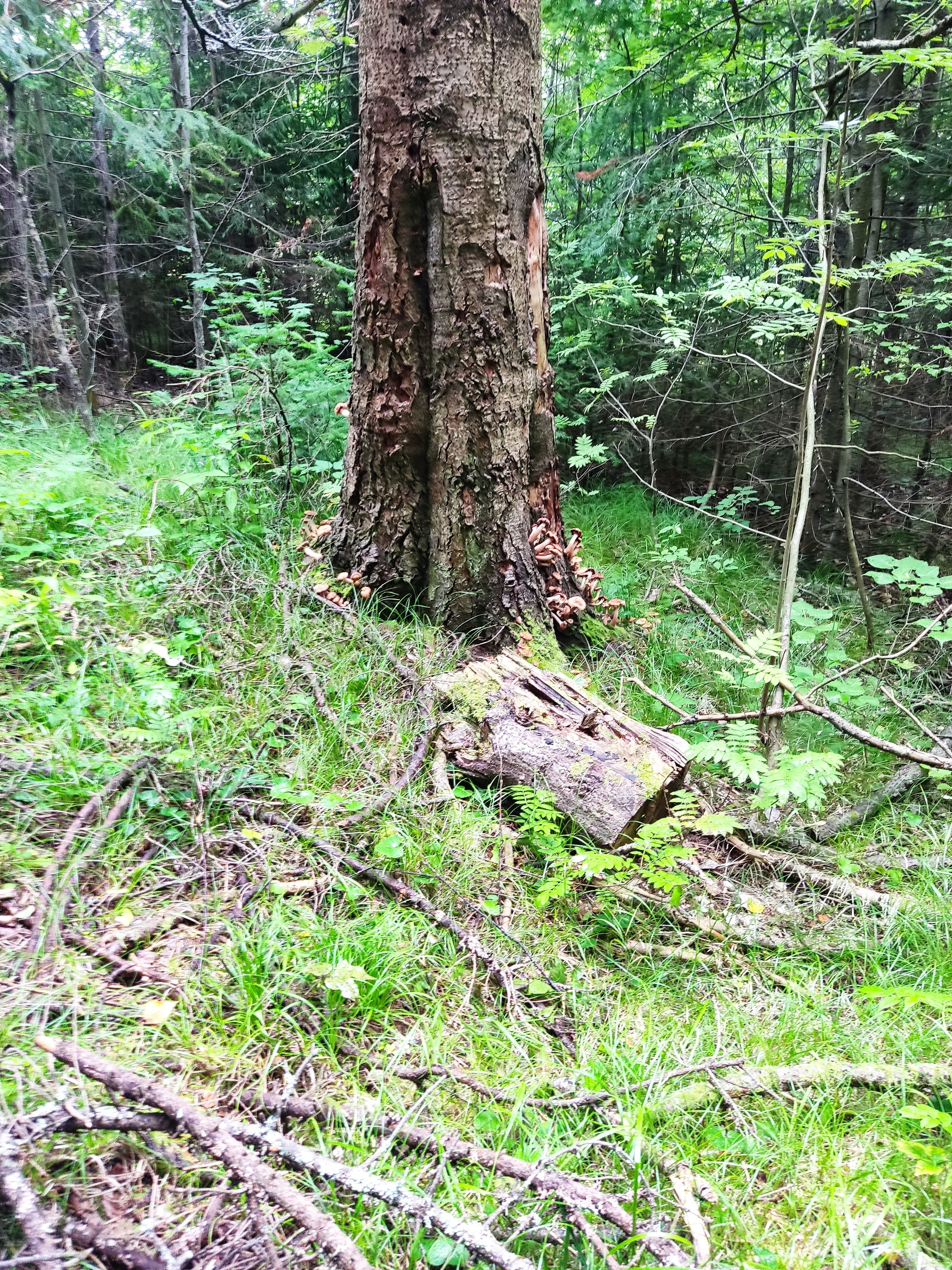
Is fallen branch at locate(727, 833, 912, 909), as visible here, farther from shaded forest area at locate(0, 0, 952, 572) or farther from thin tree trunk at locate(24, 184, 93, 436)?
thin tree trunk at locate(24, 184, 93, 436)

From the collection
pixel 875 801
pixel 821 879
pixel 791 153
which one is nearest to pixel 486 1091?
pixel 821 879

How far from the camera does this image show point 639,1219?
1259 mm

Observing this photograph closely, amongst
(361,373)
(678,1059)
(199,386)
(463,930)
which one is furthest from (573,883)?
(199,386)

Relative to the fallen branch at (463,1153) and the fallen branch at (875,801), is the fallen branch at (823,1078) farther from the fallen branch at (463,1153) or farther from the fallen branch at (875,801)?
the fallen branch at (875,801)

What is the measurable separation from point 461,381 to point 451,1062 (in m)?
2.52

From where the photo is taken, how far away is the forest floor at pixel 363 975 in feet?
4.09

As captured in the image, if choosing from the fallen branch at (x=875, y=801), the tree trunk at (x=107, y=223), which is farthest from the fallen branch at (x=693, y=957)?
the tree trunk at (x=107, y=223)

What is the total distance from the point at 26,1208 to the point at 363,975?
0.73 meters

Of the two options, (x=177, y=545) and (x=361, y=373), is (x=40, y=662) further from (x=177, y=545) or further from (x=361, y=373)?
(x=361, y=373)

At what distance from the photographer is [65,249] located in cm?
719

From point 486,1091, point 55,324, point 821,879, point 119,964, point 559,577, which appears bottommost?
point 821,879

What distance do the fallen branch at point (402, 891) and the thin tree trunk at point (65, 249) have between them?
20.4 ft


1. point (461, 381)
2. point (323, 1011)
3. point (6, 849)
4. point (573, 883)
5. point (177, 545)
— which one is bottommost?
point (573, 883)

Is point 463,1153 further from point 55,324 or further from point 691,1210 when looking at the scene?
point 55,324
